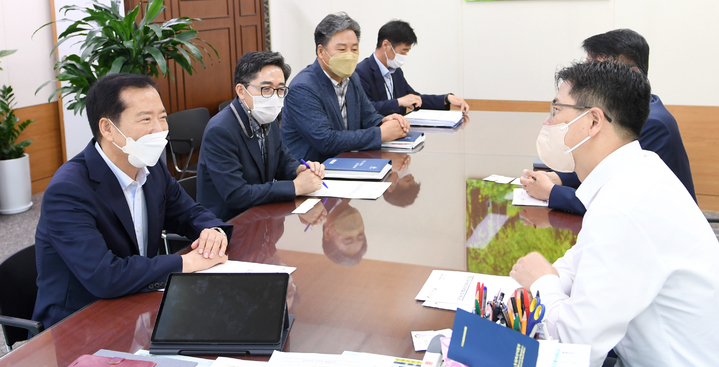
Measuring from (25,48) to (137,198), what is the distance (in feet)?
11.9

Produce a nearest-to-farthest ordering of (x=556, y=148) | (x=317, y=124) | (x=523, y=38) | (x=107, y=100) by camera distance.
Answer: (x=556, y=148)
(x=107, y=100)
(x=317, y=124)
(x=523, y=38)

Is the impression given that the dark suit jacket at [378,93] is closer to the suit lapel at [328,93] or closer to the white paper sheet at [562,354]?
A: the suit lapel at [328,93]

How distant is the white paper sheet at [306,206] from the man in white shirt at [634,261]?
1.13m

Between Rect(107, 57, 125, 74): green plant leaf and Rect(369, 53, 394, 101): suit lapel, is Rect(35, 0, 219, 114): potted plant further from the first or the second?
Rect(369, 53, 394, 101): suit lapel

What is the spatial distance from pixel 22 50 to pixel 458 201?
4.06 meters

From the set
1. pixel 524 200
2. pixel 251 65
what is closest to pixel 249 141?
pixel 251 65

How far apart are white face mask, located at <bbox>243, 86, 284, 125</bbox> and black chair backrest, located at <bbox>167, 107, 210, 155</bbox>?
208 centimetres

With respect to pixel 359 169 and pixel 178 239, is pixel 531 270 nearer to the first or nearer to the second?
pixel 359 169

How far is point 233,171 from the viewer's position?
8.27 feet

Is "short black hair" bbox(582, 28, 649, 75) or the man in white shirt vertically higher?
"short black hair" bbox(582, 28, 649, 75)

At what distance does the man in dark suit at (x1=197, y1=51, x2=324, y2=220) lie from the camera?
246 centimetres

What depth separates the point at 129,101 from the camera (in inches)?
73.3

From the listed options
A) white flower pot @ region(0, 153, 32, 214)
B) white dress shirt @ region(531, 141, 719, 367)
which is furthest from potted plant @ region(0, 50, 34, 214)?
white dress shirt @ region(531, 141, 719, 367)

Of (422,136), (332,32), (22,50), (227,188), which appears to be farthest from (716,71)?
(22,50)
